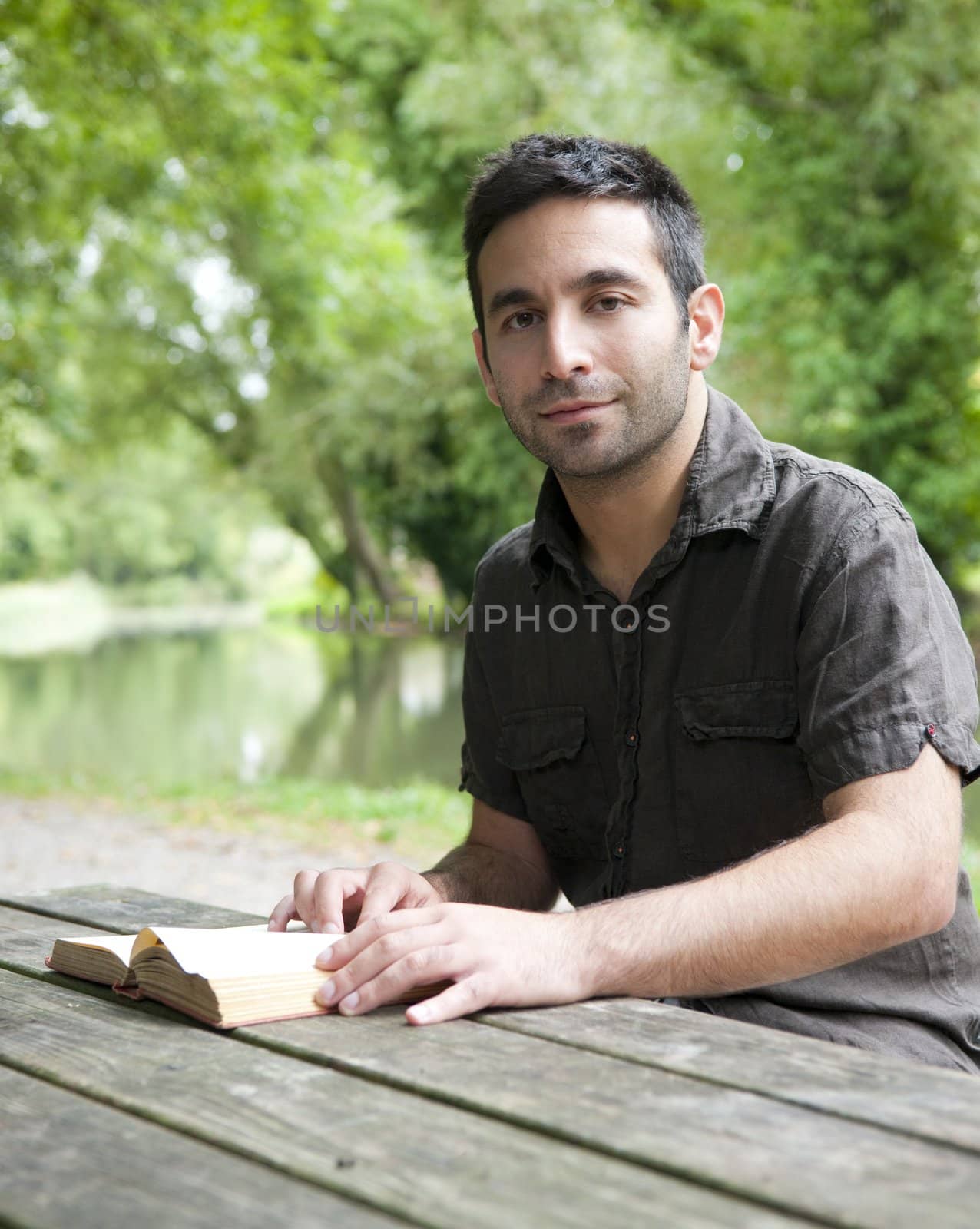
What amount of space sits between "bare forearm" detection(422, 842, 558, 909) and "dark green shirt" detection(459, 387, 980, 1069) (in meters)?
0.06

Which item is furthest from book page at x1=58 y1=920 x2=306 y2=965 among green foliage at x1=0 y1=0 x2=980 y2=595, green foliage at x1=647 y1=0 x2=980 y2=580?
green foliage at x1=647 y1=0 x2=980 y2=580

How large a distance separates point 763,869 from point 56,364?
46.0ft

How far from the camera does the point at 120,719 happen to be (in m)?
16.0

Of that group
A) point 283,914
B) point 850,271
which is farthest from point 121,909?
point 850,271

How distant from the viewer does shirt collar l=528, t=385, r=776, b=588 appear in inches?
83.5

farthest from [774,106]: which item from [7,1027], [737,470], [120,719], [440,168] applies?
[7,1027]

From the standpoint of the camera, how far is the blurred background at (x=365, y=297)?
35.5 feet

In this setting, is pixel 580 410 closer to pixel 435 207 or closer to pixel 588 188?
pixel 588 188

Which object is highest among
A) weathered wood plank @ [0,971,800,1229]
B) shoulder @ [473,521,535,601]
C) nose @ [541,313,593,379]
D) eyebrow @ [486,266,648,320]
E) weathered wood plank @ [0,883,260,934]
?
eyebrow @ [486,266,648,320]

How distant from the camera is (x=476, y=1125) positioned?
119 centimetres

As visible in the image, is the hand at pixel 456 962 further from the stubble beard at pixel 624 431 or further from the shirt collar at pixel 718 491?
the stubble beard at pixel 624 431

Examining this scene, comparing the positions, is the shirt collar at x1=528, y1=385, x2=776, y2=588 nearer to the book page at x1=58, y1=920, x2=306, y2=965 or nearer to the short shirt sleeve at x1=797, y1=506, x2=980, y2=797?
the short shirt sleeve at x1=797, y1=506, x2=980, y2=797

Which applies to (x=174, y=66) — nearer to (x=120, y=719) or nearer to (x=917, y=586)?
(x=120, y=719)

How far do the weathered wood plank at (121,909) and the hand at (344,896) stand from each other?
0.59 feet
